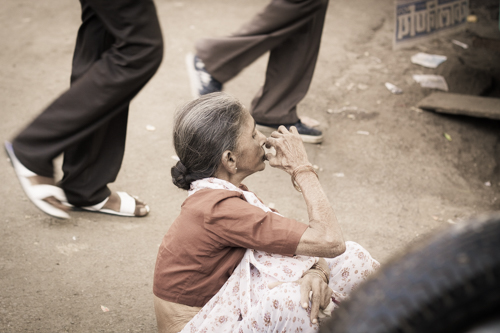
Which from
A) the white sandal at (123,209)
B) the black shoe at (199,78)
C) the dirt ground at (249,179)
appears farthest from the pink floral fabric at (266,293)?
the black shoe at (199,78)

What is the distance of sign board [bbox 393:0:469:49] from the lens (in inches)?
194

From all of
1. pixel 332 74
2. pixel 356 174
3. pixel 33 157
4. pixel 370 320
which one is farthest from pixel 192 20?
pixel 370 320

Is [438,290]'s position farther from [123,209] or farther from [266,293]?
[123,209]

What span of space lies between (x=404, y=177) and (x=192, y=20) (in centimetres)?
338

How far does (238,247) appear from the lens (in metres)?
1.71

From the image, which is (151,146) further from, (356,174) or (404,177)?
(404,177)

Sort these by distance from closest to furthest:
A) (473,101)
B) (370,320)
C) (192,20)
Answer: (370,320) → (473,101) → (192,20)

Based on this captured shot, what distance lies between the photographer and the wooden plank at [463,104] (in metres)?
3.72

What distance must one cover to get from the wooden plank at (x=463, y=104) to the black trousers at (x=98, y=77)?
261 cm

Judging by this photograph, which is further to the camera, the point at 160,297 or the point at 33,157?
the point at 33,157

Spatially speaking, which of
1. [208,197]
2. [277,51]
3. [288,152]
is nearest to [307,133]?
[277,51]

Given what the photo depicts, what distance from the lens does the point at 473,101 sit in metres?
3.93

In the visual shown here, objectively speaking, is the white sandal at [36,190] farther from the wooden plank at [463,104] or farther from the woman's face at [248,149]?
the wooden plank at [463,104]

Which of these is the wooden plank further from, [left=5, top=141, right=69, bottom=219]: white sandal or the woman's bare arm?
[left=5, top=141, right=69, bottom=219]: white sandal
